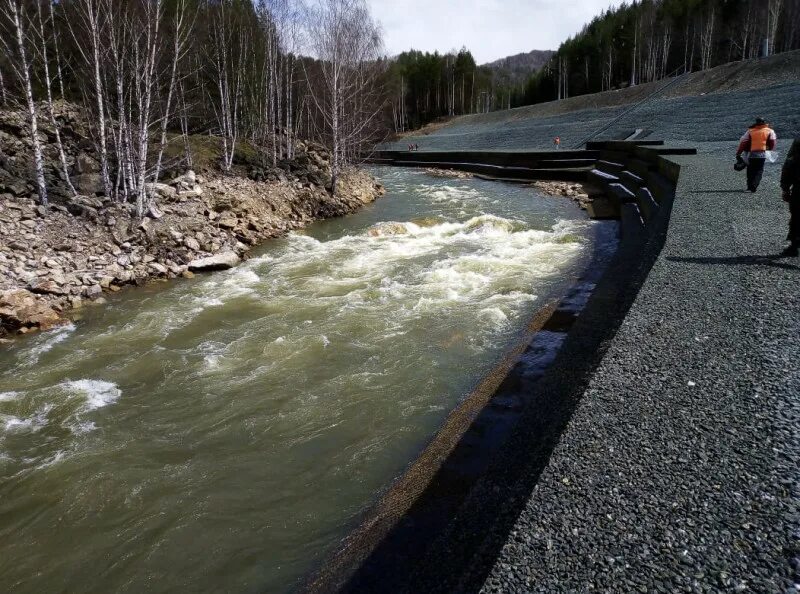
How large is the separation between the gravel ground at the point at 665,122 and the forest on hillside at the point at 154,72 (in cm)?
1632

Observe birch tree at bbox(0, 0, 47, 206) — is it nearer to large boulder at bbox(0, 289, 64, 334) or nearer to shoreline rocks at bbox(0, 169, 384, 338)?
shoreline rocks at bbox(0, 169, 384, 338)

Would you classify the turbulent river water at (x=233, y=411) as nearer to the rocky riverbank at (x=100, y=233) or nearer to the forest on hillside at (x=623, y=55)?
the rocky riverbank at (x=100, y=233)

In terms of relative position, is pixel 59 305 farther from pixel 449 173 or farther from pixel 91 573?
pixel 449 173

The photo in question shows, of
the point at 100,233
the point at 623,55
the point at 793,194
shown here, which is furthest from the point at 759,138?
the point at 623,55

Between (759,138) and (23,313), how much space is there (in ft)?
41.6

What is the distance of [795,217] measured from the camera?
538cm

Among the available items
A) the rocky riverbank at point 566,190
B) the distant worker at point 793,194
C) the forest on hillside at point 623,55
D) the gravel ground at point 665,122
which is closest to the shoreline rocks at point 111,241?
the distant worker at point 793,194

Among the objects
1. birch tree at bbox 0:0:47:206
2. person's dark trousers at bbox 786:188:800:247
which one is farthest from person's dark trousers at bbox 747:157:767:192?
birch tree at bbox 0:0:47:206

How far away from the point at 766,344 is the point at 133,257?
10.5m

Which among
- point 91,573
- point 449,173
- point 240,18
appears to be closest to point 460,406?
point 91,573

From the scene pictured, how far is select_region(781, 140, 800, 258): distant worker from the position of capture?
5.40 meters

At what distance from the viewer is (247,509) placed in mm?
4000

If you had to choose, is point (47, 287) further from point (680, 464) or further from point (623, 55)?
point (623, 55)

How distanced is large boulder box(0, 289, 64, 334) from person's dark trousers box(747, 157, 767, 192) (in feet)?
39.8
